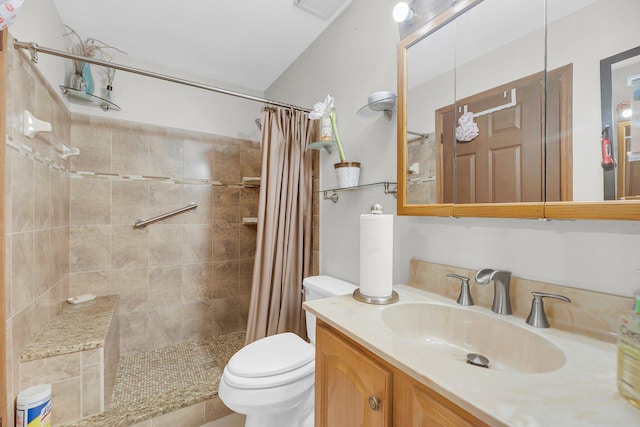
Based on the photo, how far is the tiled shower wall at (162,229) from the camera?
194cm

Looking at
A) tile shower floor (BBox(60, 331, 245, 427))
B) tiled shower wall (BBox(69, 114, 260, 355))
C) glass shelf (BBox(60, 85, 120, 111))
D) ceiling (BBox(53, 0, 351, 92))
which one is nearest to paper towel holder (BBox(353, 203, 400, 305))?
tile shower floor (BBox(60, 331, 245, 427))

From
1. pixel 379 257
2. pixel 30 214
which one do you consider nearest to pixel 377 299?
pixel 379 257

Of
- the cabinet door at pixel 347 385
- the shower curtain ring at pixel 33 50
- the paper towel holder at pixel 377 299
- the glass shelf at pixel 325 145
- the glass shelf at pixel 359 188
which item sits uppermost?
the shower curtain ring at pixel 33 50

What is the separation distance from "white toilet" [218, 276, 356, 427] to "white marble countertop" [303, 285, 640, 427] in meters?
0.67

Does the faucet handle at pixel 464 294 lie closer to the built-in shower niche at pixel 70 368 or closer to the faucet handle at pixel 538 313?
the faucet handle at pixel 538 313

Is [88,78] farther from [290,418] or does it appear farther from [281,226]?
[290,418]

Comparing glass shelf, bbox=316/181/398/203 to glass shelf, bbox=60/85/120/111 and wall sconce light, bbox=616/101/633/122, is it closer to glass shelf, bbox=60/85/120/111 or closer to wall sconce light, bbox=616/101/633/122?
wall sconce light, bbox=616/101/633/122

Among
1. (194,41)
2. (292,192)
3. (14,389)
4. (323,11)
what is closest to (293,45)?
(323,11)

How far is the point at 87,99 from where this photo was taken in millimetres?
1872

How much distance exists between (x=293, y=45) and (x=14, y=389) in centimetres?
240

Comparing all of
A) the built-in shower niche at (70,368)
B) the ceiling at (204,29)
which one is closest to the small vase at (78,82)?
the ceiling at (204,29)

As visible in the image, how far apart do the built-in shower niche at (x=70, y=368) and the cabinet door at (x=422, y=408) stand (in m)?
1.45

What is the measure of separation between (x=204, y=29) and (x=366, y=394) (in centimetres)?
221

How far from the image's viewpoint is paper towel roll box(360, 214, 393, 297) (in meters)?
0.96
